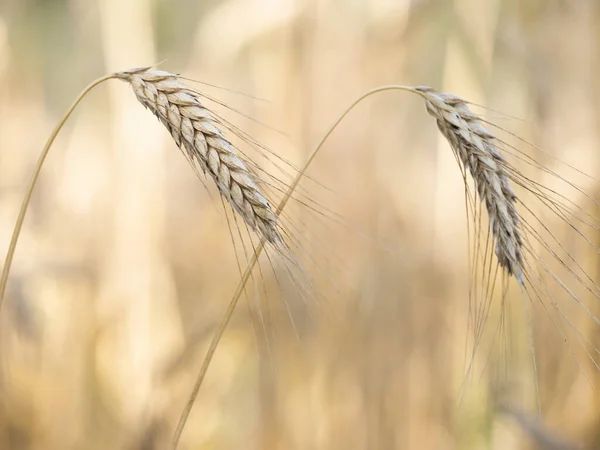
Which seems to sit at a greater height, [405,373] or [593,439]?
[405,373]

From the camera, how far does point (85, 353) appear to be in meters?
1.40

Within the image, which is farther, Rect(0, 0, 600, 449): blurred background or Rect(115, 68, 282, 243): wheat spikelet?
Rect(0, 0, 600, 449): blurred background

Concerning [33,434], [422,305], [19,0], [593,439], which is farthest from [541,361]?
[19,0]

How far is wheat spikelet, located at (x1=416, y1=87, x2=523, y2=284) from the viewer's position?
1.97 feet

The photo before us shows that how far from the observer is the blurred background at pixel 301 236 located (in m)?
1.38

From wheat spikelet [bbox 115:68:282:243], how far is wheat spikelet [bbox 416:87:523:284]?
0.21 m

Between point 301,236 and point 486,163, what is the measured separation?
857 millimetres

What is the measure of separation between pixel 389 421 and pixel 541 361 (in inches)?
15.4

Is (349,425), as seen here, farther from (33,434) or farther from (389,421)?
(33,434)

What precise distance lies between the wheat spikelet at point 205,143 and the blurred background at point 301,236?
831 millimetres

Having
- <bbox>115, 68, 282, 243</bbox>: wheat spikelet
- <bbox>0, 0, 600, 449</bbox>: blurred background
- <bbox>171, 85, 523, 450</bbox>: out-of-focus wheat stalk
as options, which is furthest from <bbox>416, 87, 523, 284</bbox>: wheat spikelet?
<bbox>0, 0, 600, 449</bbox>: blurred background

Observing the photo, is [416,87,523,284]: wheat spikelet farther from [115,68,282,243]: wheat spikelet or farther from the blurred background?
the blurred background

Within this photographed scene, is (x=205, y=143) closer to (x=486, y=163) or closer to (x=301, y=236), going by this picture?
(x=486, y=163)

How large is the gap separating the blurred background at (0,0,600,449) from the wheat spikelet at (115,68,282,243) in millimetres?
831
